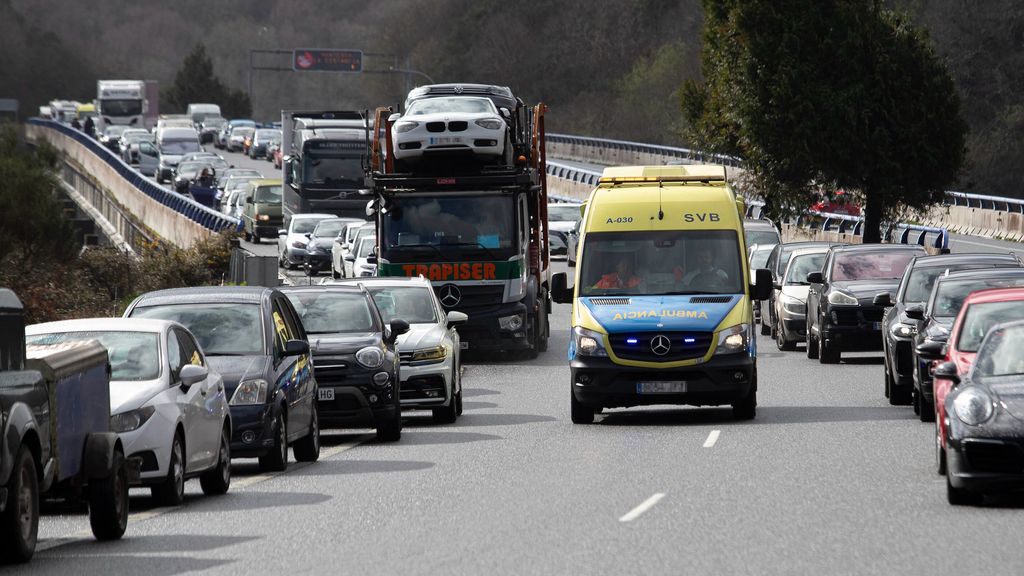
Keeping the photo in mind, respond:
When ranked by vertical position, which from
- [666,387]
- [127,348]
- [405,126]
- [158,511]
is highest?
[405,126]

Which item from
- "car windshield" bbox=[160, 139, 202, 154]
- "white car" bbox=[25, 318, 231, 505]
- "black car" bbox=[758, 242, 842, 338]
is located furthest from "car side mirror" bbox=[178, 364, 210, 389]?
"car windshield" bbox=[160, 139, 202, 154]

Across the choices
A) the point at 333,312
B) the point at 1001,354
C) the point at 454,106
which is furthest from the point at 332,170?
the point at 1001,354

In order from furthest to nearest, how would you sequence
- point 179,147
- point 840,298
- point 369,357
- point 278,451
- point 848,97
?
point 179,147 → point 848,97 → point 840,298 → point 369,357 → point 278,451

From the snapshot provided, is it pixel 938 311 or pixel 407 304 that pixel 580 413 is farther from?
pixel 407 304

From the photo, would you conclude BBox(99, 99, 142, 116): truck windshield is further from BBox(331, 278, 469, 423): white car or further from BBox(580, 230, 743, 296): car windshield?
BBox(580, 230, 743, 296): car windshield

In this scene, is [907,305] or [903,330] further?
[907,305]

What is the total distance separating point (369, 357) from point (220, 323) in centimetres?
260

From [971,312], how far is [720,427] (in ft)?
12.0

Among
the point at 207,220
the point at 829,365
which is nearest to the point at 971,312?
the point at 829,365

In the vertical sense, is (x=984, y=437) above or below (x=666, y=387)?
above

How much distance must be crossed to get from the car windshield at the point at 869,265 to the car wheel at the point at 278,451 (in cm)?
1348

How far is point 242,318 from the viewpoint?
1680cm

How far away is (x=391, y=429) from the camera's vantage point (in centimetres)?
1927

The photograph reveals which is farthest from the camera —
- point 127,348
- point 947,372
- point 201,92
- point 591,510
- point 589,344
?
point 201,92
